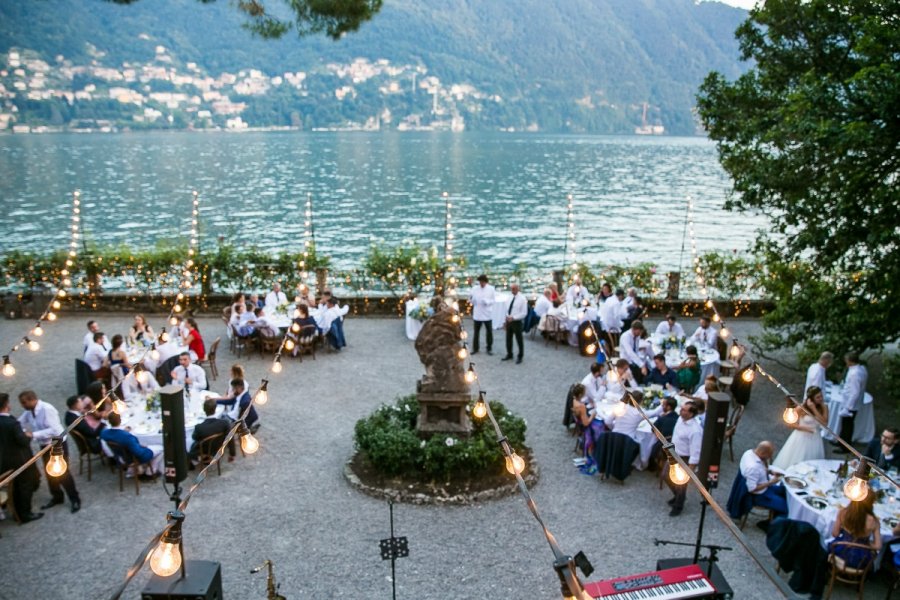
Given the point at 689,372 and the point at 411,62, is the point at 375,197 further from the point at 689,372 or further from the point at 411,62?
the point at 411,62

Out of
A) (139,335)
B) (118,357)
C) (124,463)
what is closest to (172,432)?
(124,463)

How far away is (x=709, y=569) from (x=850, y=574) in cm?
197

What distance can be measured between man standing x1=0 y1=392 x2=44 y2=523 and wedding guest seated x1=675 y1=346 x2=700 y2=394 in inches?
413

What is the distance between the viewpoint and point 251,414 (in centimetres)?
1161

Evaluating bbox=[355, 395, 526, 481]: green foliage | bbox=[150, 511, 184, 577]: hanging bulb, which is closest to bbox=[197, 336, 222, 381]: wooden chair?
bbox=[355, 395, 526, 481]: green foliage

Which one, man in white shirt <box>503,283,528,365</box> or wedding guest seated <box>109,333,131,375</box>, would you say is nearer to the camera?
wedding guest seated <box>109,333,131,375</box>

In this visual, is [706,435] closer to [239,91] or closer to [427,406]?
[427,406]

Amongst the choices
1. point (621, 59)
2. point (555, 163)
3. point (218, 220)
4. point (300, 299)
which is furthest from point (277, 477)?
point (621, 59)

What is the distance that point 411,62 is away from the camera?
15888cm

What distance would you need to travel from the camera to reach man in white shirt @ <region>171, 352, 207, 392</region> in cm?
1203

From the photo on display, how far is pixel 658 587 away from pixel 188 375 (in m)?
8.46

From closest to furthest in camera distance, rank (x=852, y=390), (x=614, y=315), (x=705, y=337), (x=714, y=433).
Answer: (x=714, y=433)
(x=852, y=390)
(x=705, y=337)
(x=614, y=315)

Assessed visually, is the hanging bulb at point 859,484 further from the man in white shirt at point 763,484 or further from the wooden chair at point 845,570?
the man in white shirt at point 763,484

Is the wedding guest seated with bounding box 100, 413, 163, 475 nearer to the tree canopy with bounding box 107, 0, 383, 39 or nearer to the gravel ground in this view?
the gravel ground
